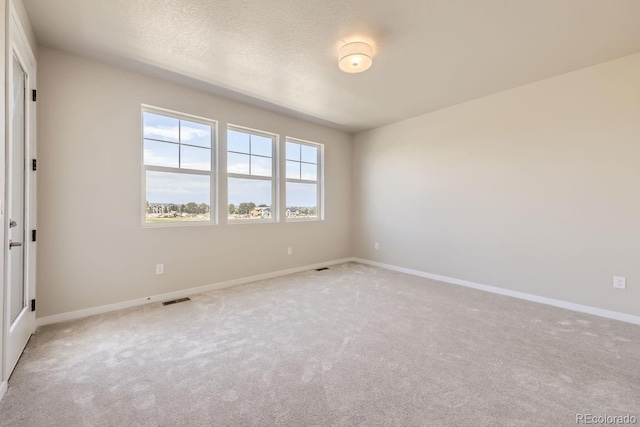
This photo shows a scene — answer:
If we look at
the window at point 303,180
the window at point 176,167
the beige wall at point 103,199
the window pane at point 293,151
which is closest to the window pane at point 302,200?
the window at point 303,180

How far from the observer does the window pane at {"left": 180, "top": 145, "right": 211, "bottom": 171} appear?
11.4ft

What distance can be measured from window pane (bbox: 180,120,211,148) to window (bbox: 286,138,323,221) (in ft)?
4.46

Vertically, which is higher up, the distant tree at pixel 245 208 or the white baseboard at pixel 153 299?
the distant tree at pixel 245 208

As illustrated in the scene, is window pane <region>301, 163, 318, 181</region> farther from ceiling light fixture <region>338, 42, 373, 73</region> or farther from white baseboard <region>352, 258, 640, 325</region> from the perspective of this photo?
ceiling light fixture <region>338, 42, 373, 73</region>

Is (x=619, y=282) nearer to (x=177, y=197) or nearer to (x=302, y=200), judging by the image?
(x=302, y=200)

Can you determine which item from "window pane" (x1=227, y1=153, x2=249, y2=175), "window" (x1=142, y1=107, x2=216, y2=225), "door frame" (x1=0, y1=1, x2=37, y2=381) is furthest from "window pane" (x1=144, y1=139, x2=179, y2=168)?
"door frame" (x1=0, y1=1, x2=37, y2=381)

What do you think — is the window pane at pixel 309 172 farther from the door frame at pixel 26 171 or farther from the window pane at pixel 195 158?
the door frame at pixel 26 171

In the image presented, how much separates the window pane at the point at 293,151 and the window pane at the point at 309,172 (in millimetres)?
206

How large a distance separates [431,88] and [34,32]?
4.03 metres

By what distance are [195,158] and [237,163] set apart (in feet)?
1.96

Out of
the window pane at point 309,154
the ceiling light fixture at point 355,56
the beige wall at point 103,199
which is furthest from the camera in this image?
the window pane at point 309,154

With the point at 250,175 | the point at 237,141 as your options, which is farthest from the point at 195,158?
the point at 250,175

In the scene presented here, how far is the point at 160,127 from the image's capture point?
3.30m

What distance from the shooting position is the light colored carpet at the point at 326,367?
150 centimetres
